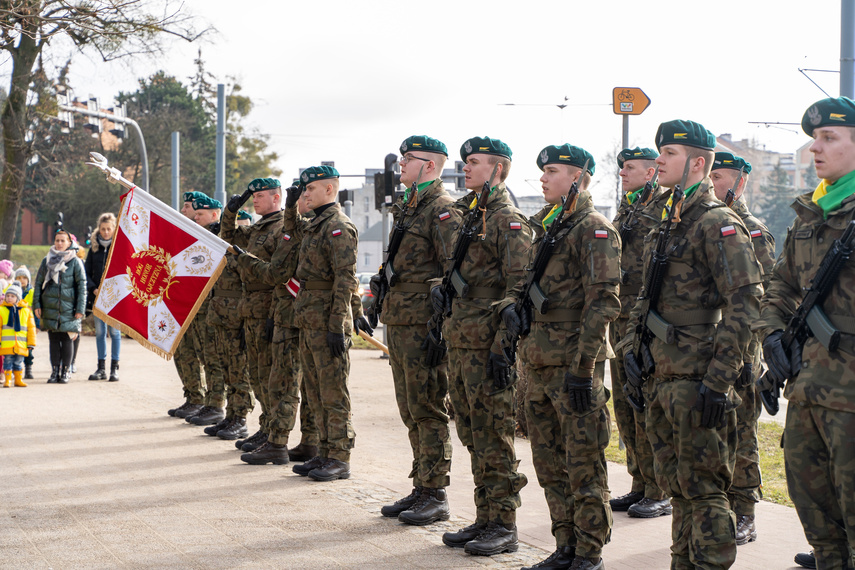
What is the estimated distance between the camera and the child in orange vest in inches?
557

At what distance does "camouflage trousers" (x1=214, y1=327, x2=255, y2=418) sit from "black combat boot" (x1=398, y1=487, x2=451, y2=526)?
369 cm

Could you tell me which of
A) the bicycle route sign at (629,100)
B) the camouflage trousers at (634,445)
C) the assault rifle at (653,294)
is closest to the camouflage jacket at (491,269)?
the assault rifle at (653,294)

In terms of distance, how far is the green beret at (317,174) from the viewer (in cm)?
823

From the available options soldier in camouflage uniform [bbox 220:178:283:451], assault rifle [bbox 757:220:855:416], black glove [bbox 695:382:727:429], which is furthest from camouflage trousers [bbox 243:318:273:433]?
assault rifle [bbox 757:220:855:416]

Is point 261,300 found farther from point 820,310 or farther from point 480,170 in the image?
point 820,310

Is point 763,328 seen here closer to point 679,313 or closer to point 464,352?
point 679,313

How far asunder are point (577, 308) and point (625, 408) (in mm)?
2161

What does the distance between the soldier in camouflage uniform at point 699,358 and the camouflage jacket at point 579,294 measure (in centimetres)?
25

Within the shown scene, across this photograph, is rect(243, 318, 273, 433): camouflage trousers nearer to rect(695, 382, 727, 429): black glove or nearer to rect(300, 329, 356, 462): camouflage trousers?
rect(300, 329, 356, 462): camouflage trousers

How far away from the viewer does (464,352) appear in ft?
19.6

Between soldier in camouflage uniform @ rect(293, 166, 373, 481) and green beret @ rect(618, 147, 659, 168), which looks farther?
soldier in camouflage uniform @ rect(293, 166, 373, 481)

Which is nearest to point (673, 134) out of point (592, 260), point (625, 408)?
point (592, 260)

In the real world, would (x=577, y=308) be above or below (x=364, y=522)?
above

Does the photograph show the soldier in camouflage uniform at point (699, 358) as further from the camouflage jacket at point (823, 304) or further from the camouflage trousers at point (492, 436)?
the camouflage trousers at point (492, 436)
